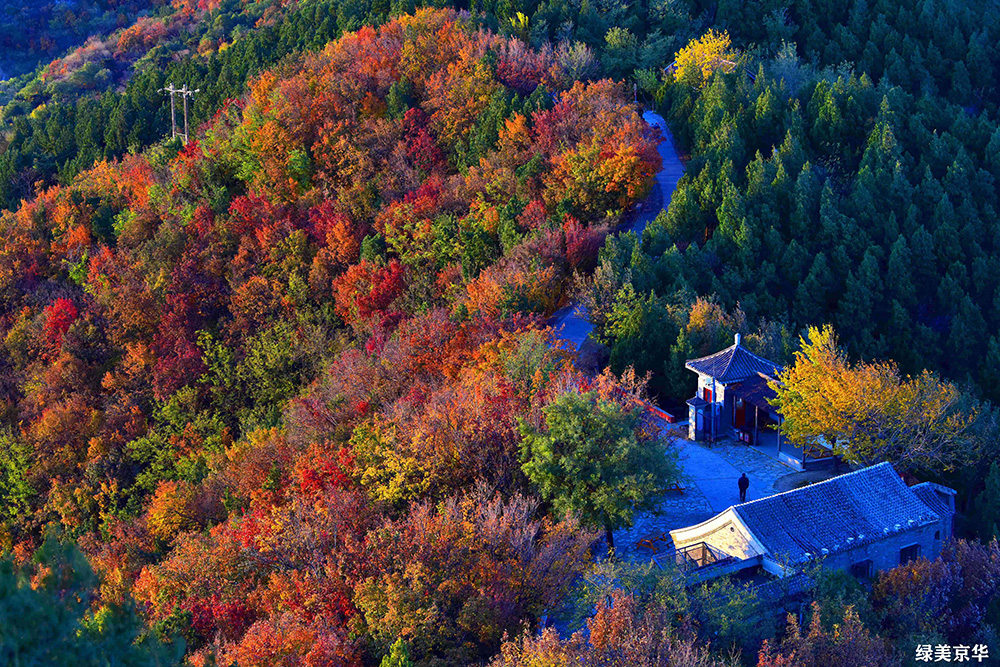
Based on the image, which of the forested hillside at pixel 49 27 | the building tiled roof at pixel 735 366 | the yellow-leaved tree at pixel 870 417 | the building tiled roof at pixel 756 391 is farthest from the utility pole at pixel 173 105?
the yellow-leaved tree at pixel 870 417

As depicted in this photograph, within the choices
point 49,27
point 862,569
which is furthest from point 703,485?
point 49,27

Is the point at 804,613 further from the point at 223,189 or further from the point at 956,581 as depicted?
the point at 223,189

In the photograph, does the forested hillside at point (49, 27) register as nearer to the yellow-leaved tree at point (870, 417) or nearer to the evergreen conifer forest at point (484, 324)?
the evergreen conifer forest at point (484, 324)

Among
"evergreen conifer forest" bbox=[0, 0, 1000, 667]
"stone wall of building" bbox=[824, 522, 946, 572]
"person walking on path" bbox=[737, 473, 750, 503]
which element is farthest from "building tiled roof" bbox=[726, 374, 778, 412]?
"stone wall of building" bbox=[824, 522, 946, 572]

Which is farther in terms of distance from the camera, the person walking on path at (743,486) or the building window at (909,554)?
the person walking on path at (743,486)

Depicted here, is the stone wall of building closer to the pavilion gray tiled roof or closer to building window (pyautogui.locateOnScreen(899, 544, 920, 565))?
building window (pyautogui.locateOnScreen(899, 544, 920, 565))

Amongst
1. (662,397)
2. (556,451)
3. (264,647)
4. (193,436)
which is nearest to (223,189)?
(193,436)

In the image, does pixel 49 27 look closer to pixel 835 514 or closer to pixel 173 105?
pixel 173 105
